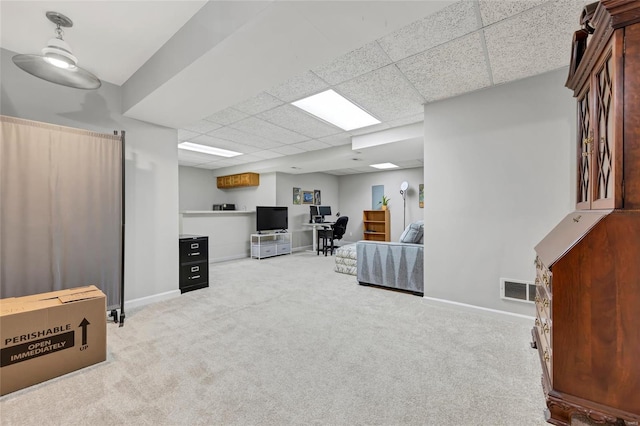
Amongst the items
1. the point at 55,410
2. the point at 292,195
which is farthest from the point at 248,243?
the point at 55,410

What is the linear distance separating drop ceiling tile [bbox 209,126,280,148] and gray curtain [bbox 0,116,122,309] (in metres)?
1.80

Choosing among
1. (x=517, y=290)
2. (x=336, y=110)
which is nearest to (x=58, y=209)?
(x=336, y=110)

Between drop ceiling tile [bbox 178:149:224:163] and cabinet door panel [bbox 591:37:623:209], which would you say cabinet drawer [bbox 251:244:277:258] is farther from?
cabinet door panel [bbox 591:37:623:209]

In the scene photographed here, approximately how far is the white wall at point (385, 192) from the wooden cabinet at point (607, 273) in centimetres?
681

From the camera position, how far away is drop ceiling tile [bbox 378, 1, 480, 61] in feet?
5.77

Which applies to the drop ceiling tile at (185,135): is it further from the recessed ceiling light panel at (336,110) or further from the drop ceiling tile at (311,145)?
the recessed ceiling light panel at (336,110)

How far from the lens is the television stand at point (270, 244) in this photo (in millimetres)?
6706

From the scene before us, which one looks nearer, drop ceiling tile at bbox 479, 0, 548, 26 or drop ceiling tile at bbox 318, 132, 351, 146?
drop ceiling tile at bbox 479, 0, 548, 26

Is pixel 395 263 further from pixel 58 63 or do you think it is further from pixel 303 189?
pixel 303 189

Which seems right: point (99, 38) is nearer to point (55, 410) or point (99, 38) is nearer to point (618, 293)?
point (55, 410)

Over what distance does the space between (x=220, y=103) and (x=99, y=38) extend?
104 centimetres

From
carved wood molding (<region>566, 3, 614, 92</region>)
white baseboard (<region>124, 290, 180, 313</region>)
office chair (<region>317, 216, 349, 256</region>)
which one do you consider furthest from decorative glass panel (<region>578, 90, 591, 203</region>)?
office chair (<region>317, 216, 349, 256</region>)

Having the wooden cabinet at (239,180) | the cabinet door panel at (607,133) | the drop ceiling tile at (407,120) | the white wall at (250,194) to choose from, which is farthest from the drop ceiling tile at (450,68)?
the wooden cabinet at (239,180)

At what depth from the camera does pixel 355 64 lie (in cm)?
241
